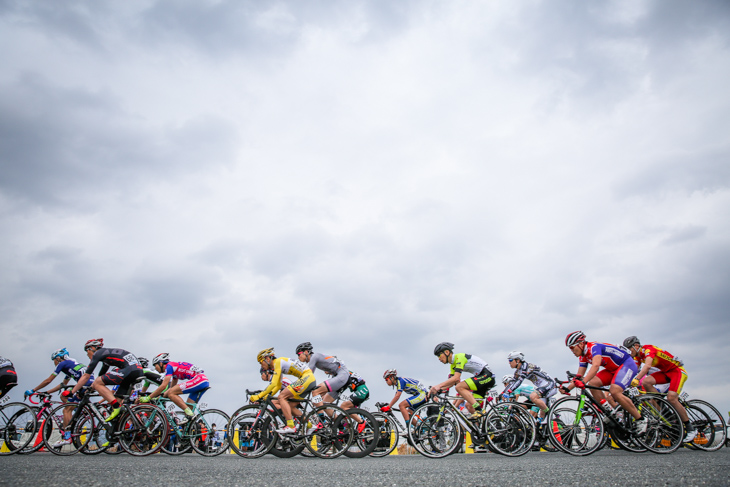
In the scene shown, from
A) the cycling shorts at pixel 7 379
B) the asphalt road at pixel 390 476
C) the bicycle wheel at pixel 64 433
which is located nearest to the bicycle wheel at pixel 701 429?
the asphalt road at pixel 390 476

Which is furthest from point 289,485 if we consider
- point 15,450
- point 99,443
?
point 15,450

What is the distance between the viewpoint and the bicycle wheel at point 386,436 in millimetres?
8406

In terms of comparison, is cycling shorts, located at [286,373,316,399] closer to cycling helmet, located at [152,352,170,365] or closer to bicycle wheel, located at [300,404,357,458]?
bicycle wheel, located at [300,404,357,458]

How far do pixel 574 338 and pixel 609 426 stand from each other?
1.61 m

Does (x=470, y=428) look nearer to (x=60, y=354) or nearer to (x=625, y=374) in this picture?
(x=625, y=374)

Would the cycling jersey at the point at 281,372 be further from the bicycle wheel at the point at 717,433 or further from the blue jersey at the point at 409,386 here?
the bicycle wheel at the point at 717,433

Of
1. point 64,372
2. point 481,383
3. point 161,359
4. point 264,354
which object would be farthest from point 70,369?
point 481,383

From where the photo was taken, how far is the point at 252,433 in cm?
811

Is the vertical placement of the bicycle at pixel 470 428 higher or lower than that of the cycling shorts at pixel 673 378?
lower

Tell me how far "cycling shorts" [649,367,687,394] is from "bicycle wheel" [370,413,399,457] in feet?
18.4

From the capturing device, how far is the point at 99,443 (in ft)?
27.0

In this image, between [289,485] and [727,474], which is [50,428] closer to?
[289,485]

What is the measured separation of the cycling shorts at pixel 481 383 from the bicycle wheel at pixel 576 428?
1295 mm

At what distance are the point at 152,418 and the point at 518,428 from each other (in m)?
7.08
